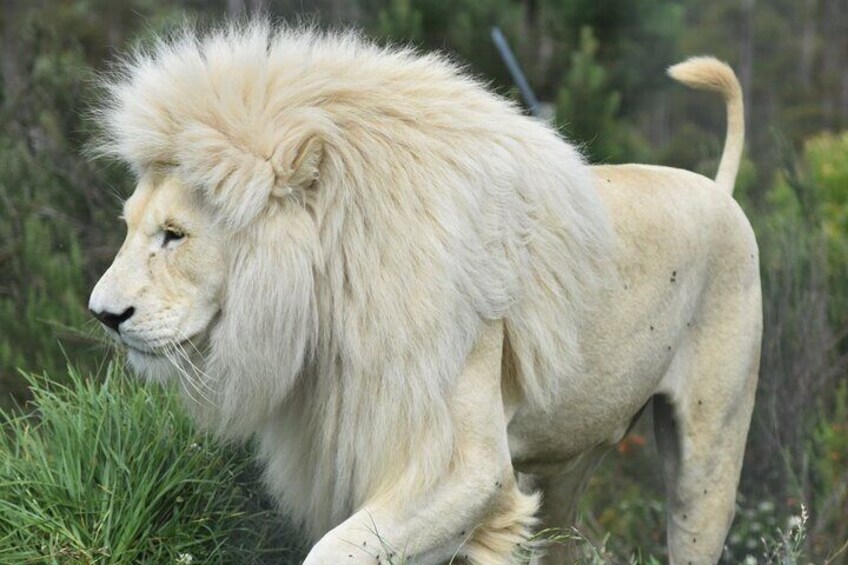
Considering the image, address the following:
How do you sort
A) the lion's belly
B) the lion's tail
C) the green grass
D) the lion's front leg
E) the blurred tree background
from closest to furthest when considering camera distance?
1. the lion's front leg
2. the green grass
3. the lion's belly
4. the lion's tail
5. the blurred tree background

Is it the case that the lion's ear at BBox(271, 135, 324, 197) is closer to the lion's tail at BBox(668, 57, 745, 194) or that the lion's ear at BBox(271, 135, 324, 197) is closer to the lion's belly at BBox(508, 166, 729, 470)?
the lion's belly at BBox(508, 166, 729, 470)

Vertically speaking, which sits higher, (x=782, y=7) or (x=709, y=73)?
(x=709, y=73)

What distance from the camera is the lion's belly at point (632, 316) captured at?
3979mm

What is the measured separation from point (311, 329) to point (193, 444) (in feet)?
2.68

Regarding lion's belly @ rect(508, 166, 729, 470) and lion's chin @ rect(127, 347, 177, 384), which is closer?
lion's chin @ rect(127, 347, 177, 384)

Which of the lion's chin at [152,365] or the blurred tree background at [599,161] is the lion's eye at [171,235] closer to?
the lion's chin at [152,365]

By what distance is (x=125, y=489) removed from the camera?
12.7 feet

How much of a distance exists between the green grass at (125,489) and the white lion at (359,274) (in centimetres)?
27

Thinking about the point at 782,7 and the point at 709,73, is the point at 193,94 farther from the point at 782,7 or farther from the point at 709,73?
the point at 782,7

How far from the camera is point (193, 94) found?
3.49m

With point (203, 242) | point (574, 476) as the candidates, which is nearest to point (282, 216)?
A: point (203, 242)

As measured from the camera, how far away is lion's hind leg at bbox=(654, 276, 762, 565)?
14.7 ft

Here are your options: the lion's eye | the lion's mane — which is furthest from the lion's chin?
the lion's eye

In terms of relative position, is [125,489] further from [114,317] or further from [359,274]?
[359,274]
